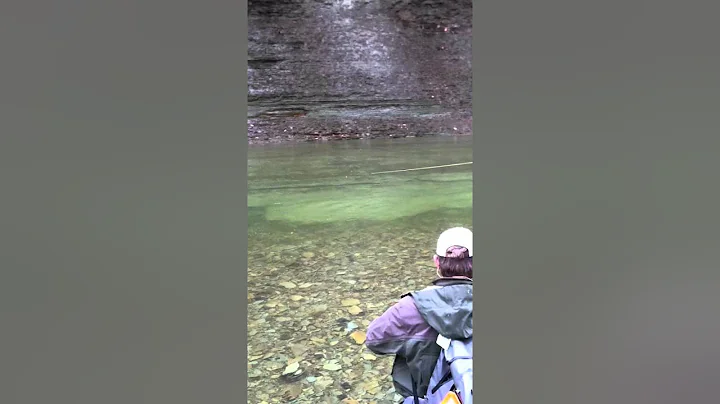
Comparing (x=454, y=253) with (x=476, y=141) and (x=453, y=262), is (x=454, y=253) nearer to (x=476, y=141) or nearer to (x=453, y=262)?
(x=453, y=262)

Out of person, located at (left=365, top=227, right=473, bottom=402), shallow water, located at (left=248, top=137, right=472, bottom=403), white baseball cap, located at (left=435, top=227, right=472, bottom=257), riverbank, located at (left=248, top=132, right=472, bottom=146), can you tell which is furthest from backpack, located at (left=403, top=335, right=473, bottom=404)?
riverbank, located at (left=248, top=132, right=472, bottom=146)

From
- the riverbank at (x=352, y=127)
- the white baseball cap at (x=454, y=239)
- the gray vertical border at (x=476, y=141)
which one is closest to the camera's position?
the gray vertical border at (x=476, y=141)

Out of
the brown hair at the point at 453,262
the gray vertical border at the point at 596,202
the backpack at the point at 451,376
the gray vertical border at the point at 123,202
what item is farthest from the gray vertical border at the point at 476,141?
the gray vertical border at the point at 123,202

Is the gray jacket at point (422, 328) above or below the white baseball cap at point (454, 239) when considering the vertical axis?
below

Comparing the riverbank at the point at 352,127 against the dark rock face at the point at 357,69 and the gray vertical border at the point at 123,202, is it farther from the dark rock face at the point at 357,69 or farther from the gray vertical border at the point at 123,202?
the gray vertical border at the point at 123,202

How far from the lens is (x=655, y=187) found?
4.32 feet

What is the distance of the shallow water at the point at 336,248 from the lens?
50.7 inches

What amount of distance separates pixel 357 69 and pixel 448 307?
2.10ft

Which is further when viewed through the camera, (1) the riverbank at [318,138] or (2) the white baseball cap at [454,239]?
(2) the white baseball cap at [454,239]

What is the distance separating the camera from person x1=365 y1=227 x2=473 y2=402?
4.54ft

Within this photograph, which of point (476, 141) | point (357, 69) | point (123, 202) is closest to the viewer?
point (123, 202)

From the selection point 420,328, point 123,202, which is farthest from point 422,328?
point 123,202

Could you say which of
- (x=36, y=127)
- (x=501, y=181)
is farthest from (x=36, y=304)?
(x=501, y=181)

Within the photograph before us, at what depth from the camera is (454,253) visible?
4.85ft
